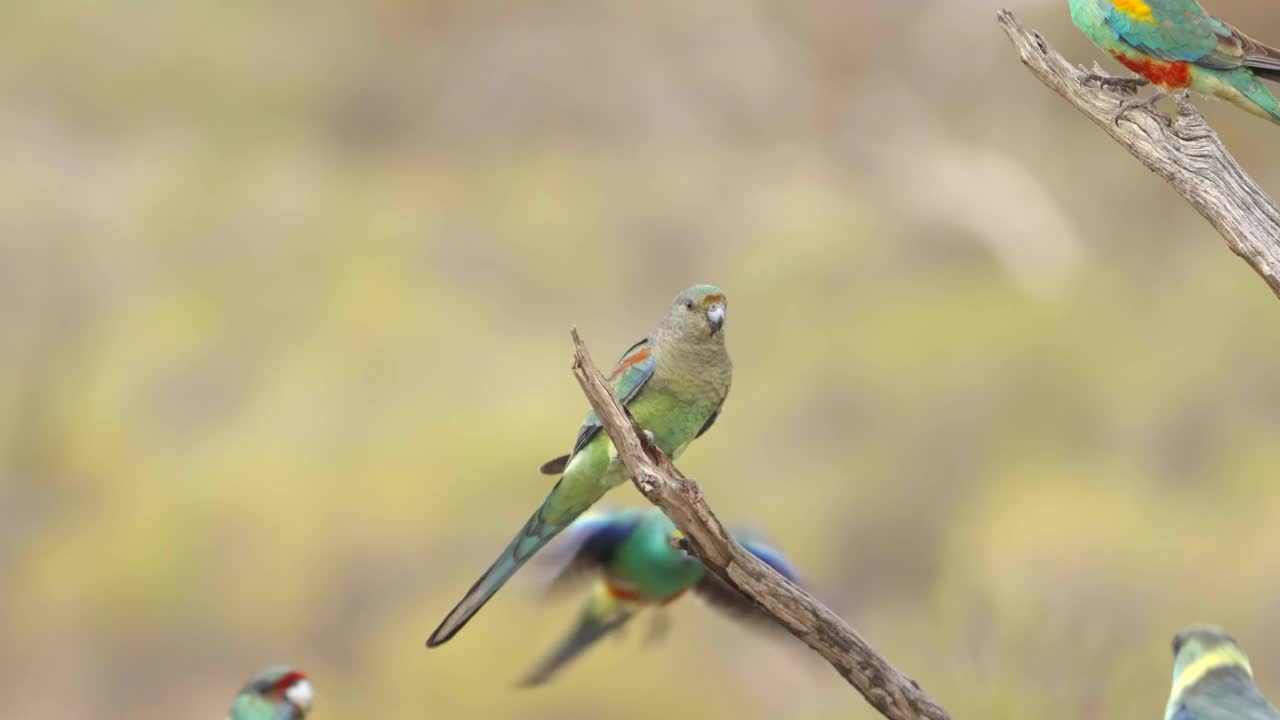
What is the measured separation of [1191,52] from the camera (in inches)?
108

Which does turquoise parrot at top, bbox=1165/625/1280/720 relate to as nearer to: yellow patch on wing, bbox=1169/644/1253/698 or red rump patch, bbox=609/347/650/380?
yellow patch on wing, bbox=1169/644/1253/698

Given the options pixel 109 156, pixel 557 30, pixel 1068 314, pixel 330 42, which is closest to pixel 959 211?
pixel 1068 314

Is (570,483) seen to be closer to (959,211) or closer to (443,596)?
(443,596)

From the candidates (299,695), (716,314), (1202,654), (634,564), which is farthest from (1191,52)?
(299,695)

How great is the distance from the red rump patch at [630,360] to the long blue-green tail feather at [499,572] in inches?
14.0

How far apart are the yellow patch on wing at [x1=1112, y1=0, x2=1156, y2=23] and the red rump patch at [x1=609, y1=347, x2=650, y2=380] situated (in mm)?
1272

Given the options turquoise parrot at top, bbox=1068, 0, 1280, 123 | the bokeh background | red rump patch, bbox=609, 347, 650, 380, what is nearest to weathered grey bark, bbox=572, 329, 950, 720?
red rump patch, bbox=609, 347, 650, 380

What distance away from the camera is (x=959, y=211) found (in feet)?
24.0

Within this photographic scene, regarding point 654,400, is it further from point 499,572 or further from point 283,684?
point 283,684

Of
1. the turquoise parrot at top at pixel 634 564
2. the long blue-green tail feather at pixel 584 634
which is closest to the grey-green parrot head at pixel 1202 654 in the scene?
the turquoise parrot at top at pixel 634 564

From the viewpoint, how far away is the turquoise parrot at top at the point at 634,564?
12.1ft

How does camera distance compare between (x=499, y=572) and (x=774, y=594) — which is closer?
(x=774, y=594)

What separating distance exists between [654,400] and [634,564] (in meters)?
0.99

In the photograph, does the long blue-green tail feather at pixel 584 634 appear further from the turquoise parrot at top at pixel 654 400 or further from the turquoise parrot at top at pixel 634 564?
the turquoise parrot at top at pixel 654 400
